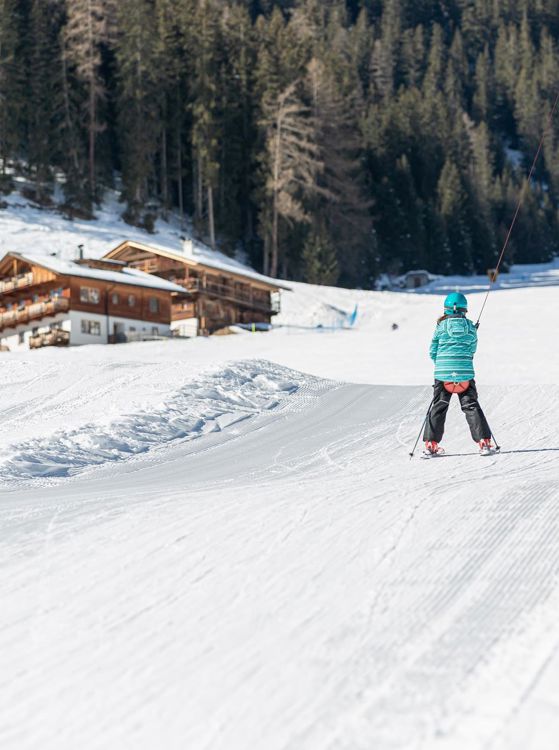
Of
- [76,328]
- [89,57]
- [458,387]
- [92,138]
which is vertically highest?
[89,57]

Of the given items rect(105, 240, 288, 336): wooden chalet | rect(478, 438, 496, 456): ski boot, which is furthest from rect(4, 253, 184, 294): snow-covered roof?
rect(478, 438, 496, 456): ski boot

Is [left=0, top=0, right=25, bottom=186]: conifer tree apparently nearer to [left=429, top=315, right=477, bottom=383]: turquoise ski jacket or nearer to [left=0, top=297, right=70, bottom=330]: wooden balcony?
[left=0, top=297, right=70, bottom=330]: wooden balcony

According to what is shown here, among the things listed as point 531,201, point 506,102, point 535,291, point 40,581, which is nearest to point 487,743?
point 40,581

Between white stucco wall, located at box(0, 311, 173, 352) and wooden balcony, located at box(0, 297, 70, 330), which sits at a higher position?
wooden balcony, located at box(0, 297, 70, 330)

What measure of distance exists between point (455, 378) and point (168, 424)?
4485 mm

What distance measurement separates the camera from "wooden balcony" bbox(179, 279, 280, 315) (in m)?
52.0

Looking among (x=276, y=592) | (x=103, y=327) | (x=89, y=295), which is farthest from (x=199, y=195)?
(x=276, y=592)

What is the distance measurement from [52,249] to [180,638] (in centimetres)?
5626

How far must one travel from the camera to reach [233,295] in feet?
178

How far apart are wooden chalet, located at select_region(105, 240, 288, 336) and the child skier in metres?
41.4

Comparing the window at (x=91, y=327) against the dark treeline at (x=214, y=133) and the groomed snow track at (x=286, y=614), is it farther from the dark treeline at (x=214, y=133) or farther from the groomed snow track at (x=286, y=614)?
the groomed snow track at (x=286, y=614)

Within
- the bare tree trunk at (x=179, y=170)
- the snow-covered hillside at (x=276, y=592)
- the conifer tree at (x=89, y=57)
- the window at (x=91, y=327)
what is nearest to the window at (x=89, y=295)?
the window at (x=91, y=327)

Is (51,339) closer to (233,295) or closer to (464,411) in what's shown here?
(233,295)

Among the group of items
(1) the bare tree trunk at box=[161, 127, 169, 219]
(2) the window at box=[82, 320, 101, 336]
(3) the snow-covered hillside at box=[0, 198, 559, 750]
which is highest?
(1) the bare tree trunk at box=[161, 127, 169, 219]
